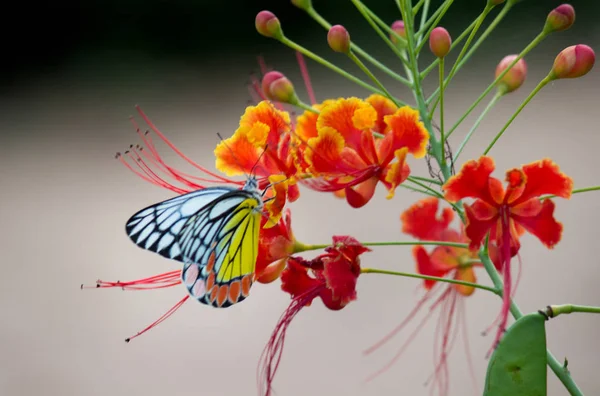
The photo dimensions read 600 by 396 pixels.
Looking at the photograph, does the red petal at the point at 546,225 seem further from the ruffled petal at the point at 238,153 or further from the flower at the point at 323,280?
the ruffled petal at the point at 238,153

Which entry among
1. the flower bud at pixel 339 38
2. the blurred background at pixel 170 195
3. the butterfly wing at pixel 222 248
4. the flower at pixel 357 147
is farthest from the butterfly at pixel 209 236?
the blurred background at pixel 170 195

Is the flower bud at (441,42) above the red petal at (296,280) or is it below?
above

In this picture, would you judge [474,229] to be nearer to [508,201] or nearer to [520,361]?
[508,201]

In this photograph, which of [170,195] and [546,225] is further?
[170,195]

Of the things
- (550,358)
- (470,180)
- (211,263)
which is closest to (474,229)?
(470,180)

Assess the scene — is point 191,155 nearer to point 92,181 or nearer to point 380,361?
point 92,181

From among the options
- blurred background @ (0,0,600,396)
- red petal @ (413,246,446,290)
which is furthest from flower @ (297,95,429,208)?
blurred background @ (0,0,600,396)

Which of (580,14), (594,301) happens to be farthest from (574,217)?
(580,14)
